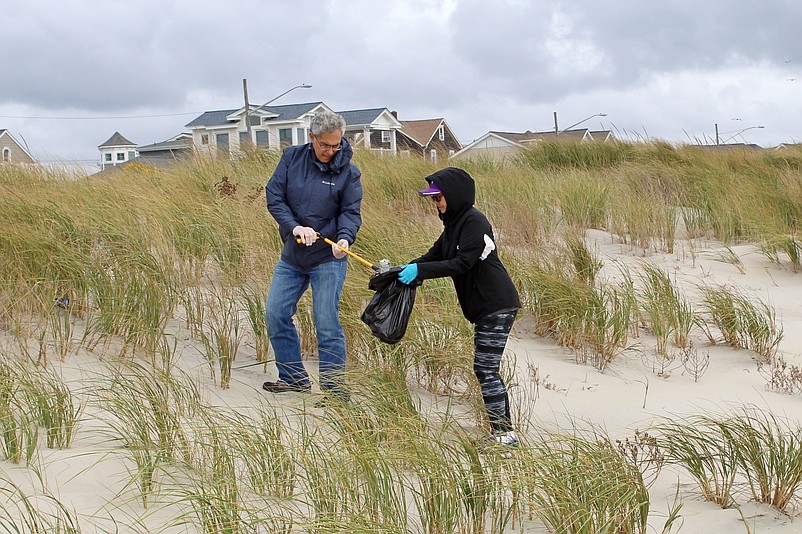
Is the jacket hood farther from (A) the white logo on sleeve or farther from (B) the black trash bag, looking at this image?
(B) the black trash bag

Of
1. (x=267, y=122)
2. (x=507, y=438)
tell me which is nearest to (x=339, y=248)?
(x=507, y=438)

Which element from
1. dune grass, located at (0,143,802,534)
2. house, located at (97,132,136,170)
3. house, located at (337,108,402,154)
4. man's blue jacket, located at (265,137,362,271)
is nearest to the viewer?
→ dune grass, located at (0,143,802,534)

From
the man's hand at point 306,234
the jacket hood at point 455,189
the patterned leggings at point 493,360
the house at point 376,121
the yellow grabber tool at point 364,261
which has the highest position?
the house at point 376,121

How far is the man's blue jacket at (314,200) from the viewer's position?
16.0ft

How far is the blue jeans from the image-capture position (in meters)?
4.86

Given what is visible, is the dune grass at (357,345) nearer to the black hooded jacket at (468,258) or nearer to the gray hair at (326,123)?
the black hooded jacket at (468,258)

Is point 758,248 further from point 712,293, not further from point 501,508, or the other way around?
point 501,508

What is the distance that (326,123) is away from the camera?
4.77 meters

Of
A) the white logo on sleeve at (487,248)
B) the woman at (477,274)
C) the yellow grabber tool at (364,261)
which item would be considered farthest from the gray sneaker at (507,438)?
the yellow grabber tool at (364,261)

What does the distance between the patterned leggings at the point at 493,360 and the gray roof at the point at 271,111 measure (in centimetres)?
4313

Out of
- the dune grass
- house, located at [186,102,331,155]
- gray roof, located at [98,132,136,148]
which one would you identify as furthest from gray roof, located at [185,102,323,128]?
the dune grass

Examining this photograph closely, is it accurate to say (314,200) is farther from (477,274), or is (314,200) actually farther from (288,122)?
(288,122)

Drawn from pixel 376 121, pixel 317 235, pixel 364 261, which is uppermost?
pixel 376 121

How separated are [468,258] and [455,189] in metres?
0.36
